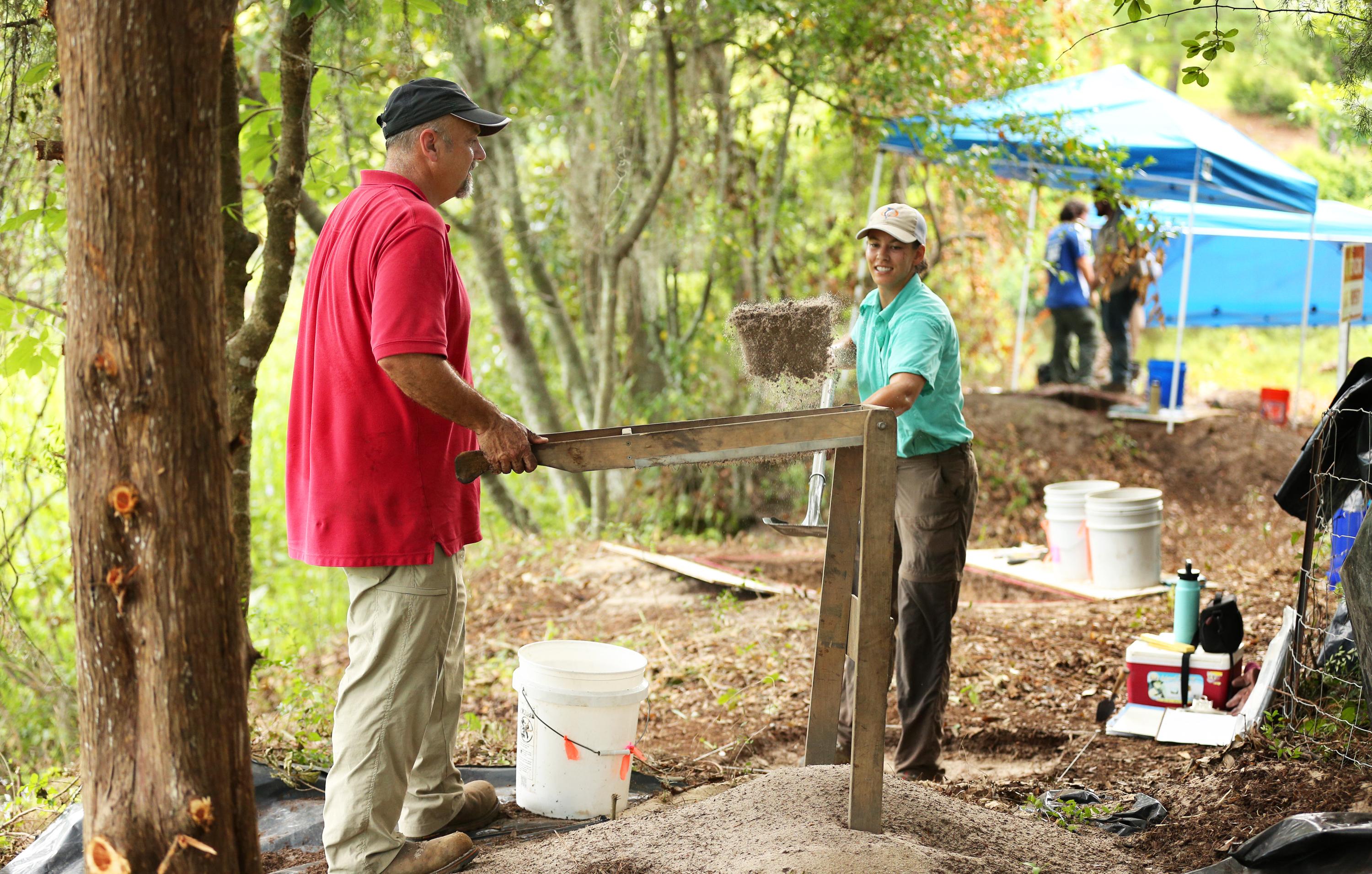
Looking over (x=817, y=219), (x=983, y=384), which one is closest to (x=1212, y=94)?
(x=983, y=384)

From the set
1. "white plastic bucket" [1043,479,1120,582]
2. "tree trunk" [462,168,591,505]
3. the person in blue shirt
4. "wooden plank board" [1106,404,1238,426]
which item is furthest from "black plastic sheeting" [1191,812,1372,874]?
"wooden plank board" [1106,404,1238,426]

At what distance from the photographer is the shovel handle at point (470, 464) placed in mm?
2629

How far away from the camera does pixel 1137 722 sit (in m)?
4.22

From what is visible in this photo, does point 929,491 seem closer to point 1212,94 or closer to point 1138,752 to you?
point 1138,752

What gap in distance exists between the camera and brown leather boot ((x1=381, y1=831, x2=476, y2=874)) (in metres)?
2.75

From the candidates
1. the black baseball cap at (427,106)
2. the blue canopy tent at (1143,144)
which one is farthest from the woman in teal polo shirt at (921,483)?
the blue canopy tent at (1143,144)

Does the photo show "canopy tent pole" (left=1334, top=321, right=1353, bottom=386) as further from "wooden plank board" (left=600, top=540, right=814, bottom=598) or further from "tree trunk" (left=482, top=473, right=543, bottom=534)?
"tree trunk" (left=482, top=473, right=543, bottom=534)

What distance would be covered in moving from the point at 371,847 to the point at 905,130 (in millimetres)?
5481

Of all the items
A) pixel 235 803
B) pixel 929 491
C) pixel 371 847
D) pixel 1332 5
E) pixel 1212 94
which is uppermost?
pixel 1212 94

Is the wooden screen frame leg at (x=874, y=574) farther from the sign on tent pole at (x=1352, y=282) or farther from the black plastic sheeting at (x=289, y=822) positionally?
the sign on tent pole at (x=1352, y=282)

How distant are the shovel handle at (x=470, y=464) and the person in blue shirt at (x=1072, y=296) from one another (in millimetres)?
7498

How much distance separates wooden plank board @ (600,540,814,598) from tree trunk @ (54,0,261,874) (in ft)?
14.5

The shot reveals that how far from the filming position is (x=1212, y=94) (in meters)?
21.5

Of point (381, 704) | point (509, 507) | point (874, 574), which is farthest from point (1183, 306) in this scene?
point (381, 704)
